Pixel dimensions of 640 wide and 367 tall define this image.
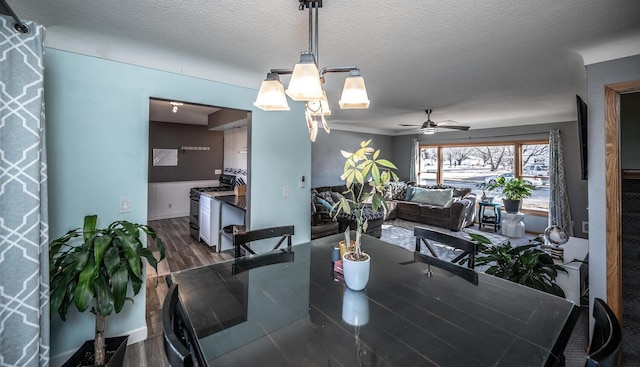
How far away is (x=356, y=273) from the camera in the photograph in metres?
1.36

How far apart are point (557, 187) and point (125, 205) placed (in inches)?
267

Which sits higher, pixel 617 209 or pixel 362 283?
pixel 617 209

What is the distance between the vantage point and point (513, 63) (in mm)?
2381

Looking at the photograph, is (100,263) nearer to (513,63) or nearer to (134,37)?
(134,37)

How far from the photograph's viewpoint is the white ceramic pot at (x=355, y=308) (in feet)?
3.67

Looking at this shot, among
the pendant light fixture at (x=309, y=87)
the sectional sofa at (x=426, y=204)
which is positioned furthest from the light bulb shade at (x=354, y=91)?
the sectional sofa at (x=426, y=204)

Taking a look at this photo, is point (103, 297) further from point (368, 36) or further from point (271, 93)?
point (368, 36)

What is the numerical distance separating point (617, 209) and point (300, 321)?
7.92ft

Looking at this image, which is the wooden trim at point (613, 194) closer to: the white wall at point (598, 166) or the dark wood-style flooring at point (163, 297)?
the white wall at point (598, 166)

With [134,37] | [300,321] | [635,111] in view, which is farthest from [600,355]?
[635,111]

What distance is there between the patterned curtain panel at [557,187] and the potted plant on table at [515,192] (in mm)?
374

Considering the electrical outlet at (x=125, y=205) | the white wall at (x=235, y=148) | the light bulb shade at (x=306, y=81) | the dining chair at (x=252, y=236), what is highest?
the white wall at (x=235, y=148)

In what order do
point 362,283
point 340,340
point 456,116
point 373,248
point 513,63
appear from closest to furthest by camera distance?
1. point 340,340
2. point 362,283
3. point 373,248
4. point 513,63
5. point 456,116

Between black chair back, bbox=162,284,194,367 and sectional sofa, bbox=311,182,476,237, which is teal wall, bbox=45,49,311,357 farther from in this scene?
sectional sofa, bbox=311,182,476,237
